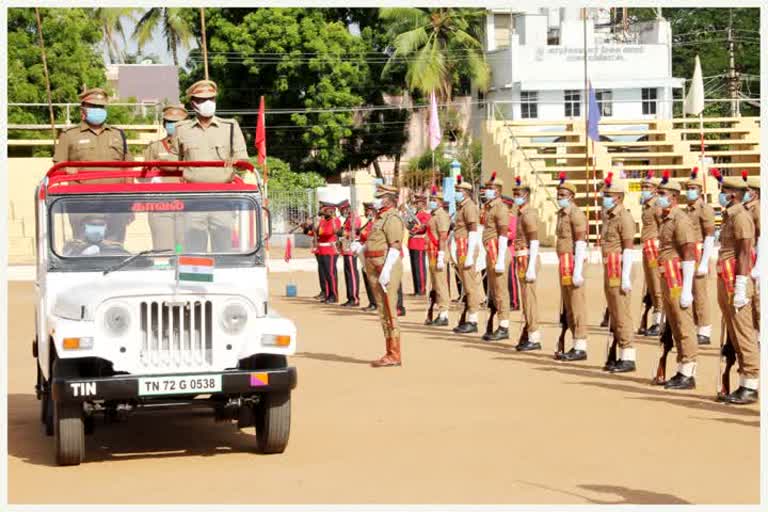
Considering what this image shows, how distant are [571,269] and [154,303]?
703cm

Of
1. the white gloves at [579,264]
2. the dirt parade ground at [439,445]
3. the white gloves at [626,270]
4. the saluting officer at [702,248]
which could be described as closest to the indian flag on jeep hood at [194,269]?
the dirt parade ground at [439,445]

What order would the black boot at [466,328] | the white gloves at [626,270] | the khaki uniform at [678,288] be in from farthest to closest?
the black boot at [466,328]
the white gloves at [626,270]
the khaki uniform at [678,288]

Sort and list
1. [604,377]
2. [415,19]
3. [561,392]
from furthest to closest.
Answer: [415,19] → [604,377] → [561,392]

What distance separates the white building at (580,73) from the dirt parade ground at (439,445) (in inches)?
1553

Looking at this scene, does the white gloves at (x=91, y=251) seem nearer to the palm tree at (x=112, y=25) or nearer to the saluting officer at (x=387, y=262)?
the saluting officer at (x=387, y=262)

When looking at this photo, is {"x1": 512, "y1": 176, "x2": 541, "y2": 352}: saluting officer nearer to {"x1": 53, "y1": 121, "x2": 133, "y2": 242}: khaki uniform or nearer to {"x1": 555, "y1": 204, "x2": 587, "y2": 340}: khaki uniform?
{"x1": 555, "y1": 204, "x2": 587, "y2": 340}: khaki uniform

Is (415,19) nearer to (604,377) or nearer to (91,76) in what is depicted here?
(91,76)

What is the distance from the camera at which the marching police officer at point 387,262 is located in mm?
16062

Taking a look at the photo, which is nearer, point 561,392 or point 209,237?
point 209,237

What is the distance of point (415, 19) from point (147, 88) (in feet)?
35.3

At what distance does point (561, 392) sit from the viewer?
14.2 meters

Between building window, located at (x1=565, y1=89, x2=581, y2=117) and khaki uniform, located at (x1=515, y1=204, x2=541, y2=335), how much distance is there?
126ft

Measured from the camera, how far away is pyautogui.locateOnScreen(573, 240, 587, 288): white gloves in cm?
1645

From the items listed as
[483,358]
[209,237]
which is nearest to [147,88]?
[483,358]
